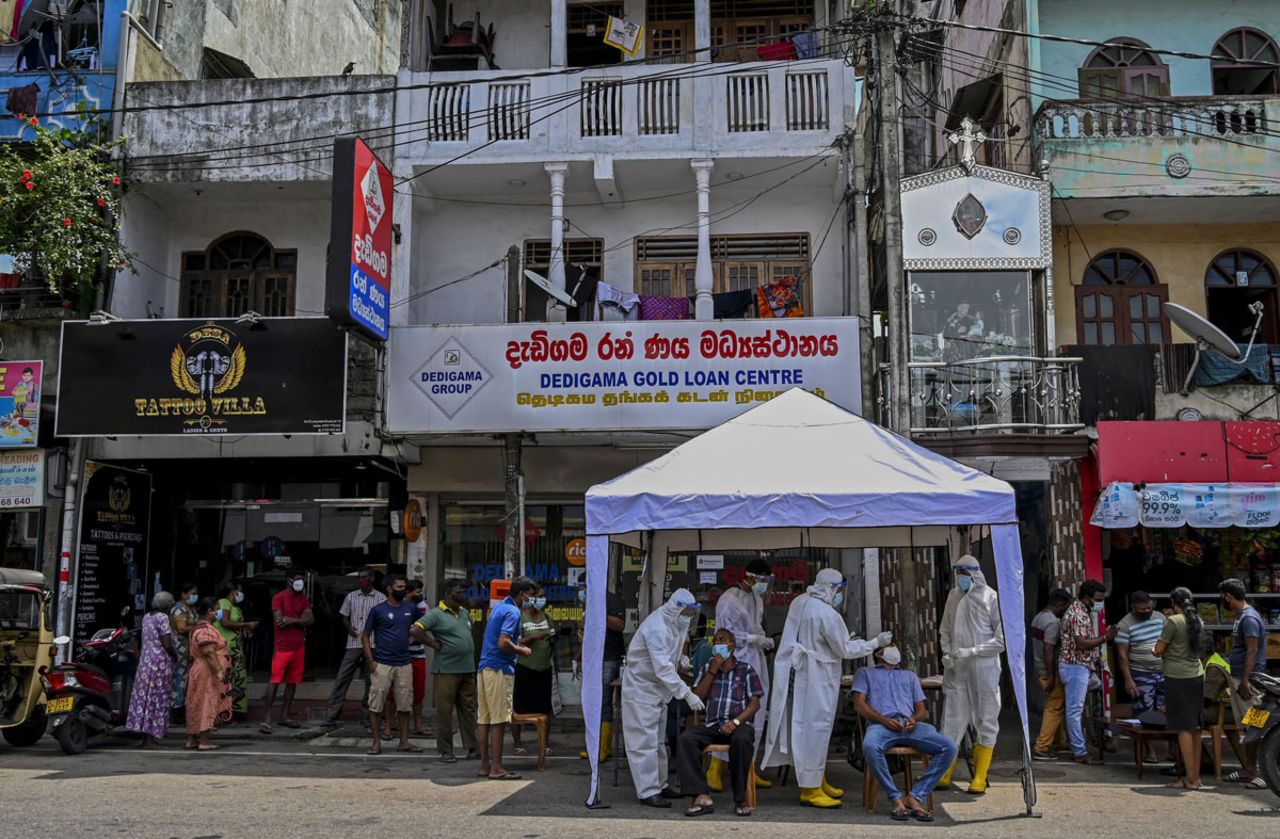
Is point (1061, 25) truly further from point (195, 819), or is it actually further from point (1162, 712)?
point (195, 819)

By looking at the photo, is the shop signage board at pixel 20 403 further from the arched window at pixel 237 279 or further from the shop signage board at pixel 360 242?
the shop signage board at pixel 360 242

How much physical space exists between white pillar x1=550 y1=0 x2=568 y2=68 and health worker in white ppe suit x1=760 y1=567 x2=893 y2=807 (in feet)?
32.1

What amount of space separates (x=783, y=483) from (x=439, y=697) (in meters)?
4.24

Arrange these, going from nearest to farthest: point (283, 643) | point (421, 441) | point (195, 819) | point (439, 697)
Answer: point (195, 819)
point (439, 697)
point (283, 643)
point (421, 441)

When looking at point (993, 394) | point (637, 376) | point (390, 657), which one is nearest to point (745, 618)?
point (390, 657)

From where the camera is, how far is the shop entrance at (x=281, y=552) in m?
16.5

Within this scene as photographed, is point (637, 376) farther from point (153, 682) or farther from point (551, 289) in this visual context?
point (153, 682)

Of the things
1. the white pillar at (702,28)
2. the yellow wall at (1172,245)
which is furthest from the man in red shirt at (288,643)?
the yellow wall at (1172,245)

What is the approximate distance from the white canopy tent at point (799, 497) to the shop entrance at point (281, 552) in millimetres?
8219

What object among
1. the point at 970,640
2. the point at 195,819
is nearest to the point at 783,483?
the point at 970,640

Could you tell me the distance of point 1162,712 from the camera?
10039 millimetres

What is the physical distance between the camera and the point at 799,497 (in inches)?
350

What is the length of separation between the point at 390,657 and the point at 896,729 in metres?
5.49

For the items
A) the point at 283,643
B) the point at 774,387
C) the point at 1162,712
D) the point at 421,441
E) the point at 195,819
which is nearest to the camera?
the point at 195,819
